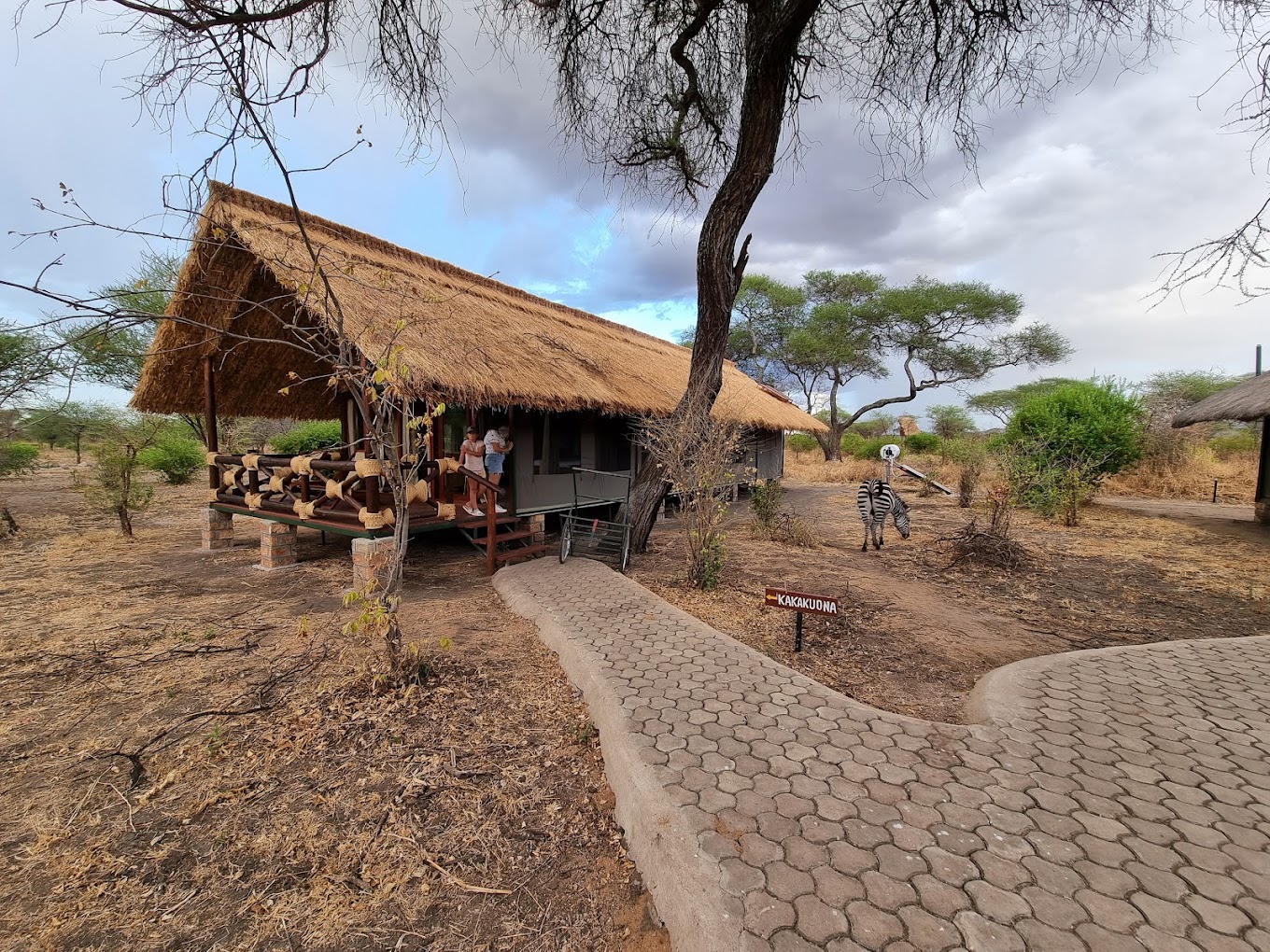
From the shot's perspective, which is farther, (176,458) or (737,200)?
(176,458)

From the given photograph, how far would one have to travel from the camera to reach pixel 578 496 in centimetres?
1036

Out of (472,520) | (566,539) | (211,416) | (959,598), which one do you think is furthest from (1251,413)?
(211,416)

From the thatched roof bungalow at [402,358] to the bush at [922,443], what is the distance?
19452mm

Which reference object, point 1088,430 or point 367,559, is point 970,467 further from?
point 367,559

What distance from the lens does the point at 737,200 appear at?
6219mm

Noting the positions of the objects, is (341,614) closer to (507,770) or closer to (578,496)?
(507,770)

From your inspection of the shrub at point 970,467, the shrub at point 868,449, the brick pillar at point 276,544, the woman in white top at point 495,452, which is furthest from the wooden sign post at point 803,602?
the shrub at point 868,449

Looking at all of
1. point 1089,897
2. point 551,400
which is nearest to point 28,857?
point 1089,897

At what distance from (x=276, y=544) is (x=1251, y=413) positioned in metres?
15.5

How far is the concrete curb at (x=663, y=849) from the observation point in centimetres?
165

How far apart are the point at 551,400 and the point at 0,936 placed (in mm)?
6281

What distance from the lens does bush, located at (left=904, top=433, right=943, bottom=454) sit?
86.4 ft

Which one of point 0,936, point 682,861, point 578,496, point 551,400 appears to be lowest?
point 0,936

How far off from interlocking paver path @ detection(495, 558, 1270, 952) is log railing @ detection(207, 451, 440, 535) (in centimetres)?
339
